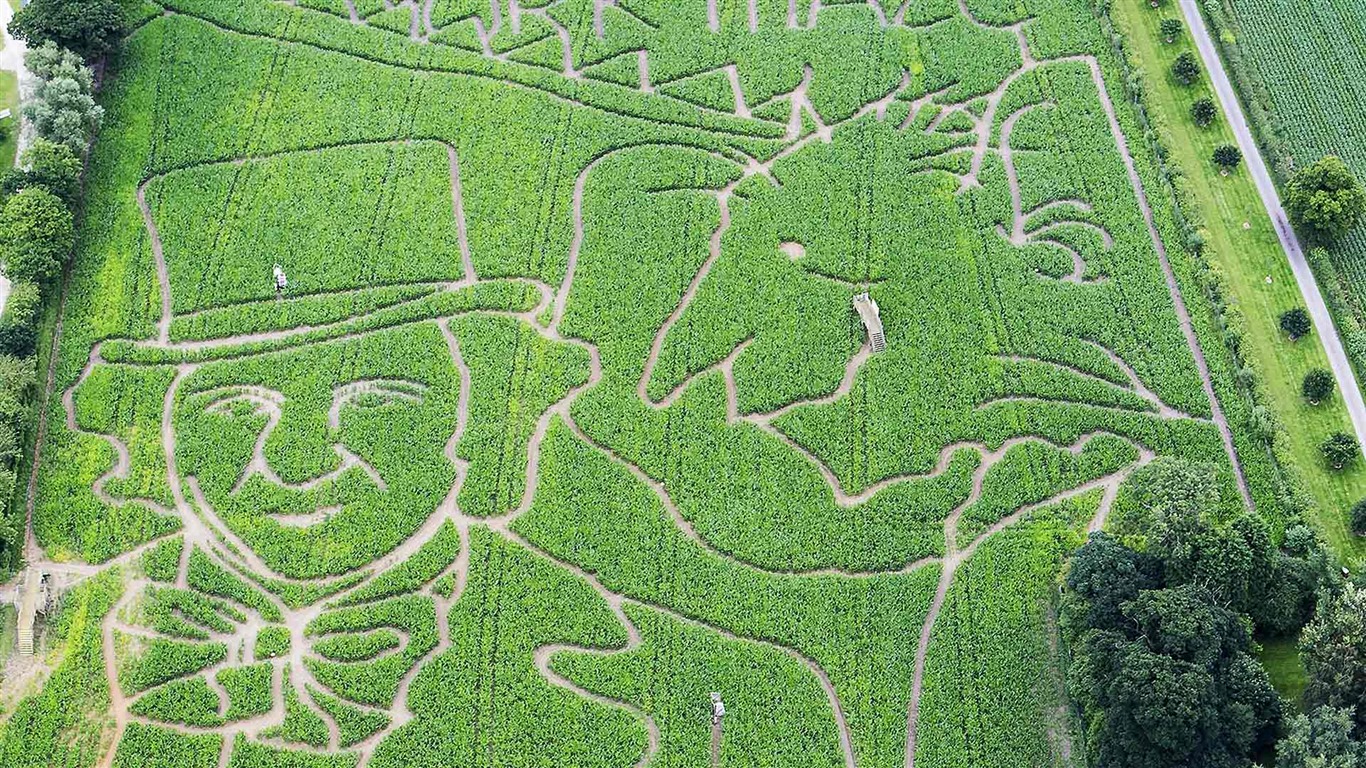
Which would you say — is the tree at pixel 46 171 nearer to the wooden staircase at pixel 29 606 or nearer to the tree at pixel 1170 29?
the wooden staircase at pixel 29 606

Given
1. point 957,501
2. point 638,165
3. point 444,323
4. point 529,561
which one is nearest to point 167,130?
point 444,323

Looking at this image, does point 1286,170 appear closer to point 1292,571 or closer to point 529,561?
point 1292,571

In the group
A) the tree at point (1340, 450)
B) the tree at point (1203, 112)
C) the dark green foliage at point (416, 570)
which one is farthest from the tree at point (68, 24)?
the tree at point (1340, 450)

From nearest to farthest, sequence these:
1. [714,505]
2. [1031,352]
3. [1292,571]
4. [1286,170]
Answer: [1292,571], [714,505], [1031,352], [1286,170]

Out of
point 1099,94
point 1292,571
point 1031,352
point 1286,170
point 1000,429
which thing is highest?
point 1099,94

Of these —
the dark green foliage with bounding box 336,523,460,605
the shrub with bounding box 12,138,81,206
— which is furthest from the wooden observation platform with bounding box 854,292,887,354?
the shrub with bounding box 12,138,81,206

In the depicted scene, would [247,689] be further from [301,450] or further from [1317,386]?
[1317,386]
